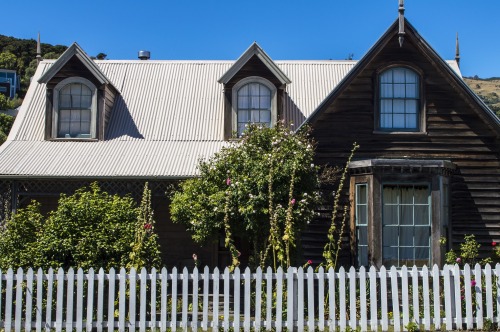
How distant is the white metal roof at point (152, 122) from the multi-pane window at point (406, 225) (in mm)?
5266

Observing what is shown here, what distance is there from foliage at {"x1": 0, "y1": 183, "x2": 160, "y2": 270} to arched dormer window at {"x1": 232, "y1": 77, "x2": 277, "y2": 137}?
7.16 metres

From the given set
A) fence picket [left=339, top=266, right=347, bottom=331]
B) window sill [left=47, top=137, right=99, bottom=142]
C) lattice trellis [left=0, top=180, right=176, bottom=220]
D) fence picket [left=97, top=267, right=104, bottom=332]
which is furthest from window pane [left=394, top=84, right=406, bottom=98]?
window sill [left=47, top=137, right=99, bottom=142]

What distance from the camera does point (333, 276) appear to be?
10.6 meters

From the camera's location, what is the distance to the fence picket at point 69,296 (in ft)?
34.6

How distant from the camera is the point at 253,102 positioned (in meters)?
18.6

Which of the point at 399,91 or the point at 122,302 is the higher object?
the point at 399,91

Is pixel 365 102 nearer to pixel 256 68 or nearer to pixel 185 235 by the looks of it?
pixel 256 68

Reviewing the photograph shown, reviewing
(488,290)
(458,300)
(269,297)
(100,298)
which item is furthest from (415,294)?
(100,298)

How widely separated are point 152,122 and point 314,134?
241 inches

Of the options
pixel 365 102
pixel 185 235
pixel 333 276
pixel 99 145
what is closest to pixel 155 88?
pixel 99 145

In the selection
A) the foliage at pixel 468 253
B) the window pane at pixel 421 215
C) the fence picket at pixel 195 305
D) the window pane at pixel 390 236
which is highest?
the window pane at pixel 421 215

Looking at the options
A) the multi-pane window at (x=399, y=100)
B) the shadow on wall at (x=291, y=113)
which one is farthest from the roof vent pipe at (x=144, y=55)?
the multi-pane window at (x=399, y=100)

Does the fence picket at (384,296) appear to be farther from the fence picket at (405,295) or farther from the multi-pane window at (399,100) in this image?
the multi-pane window at (399,100)

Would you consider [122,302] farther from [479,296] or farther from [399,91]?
[399,91]
